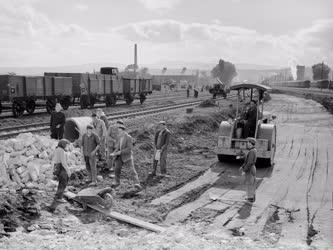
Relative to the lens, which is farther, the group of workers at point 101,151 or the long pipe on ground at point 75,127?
the long pipe on ground at point 75,127

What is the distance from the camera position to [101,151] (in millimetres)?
12227

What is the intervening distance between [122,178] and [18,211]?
369cm

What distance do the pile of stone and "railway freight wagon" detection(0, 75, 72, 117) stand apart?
40.2 ft

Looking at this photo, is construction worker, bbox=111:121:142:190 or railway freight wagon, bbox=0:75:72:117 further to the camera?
railway freight wagon, bbox=0:75:72:117

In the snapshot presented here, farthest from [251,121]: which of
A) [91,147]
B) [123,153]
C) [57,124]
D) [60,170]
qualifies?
[60,170]

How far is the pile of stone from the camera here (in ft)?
29.8

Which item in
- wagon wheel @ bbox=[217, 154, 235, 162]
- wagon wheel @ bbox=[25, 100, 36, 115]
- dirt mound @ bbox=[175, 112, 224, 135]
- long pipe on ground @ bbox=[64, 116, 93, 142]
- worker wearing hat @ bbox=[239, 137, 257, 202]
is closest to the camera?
worker wearing hat @ bbox=[239, 137, 257, 202]

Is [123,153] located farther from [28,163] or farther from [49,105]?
[49,105]

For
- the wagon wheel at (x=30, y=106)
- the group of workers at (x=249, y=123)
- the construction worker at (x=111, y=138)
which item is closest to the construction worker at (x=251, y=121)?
the group of workers at (x=249, y=123)

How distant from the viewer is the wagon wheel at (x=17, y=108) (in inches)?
893

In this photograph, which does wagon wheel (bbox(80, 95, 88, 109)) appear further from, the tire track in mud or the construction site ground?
the tire track in mud

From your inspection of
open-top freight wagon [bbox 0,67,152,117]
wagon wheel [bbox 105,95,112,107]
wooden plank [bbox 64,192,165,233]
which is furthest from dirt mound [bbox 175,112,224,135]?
wooden plank [bbox 64,192,165,233]

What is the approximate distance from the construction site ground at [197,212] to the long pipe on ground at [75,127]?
78.2 inches

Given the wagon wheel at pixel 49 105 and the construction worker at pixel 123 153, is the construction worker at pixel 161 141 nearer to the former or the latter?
the construction worker at pixel 123 153
